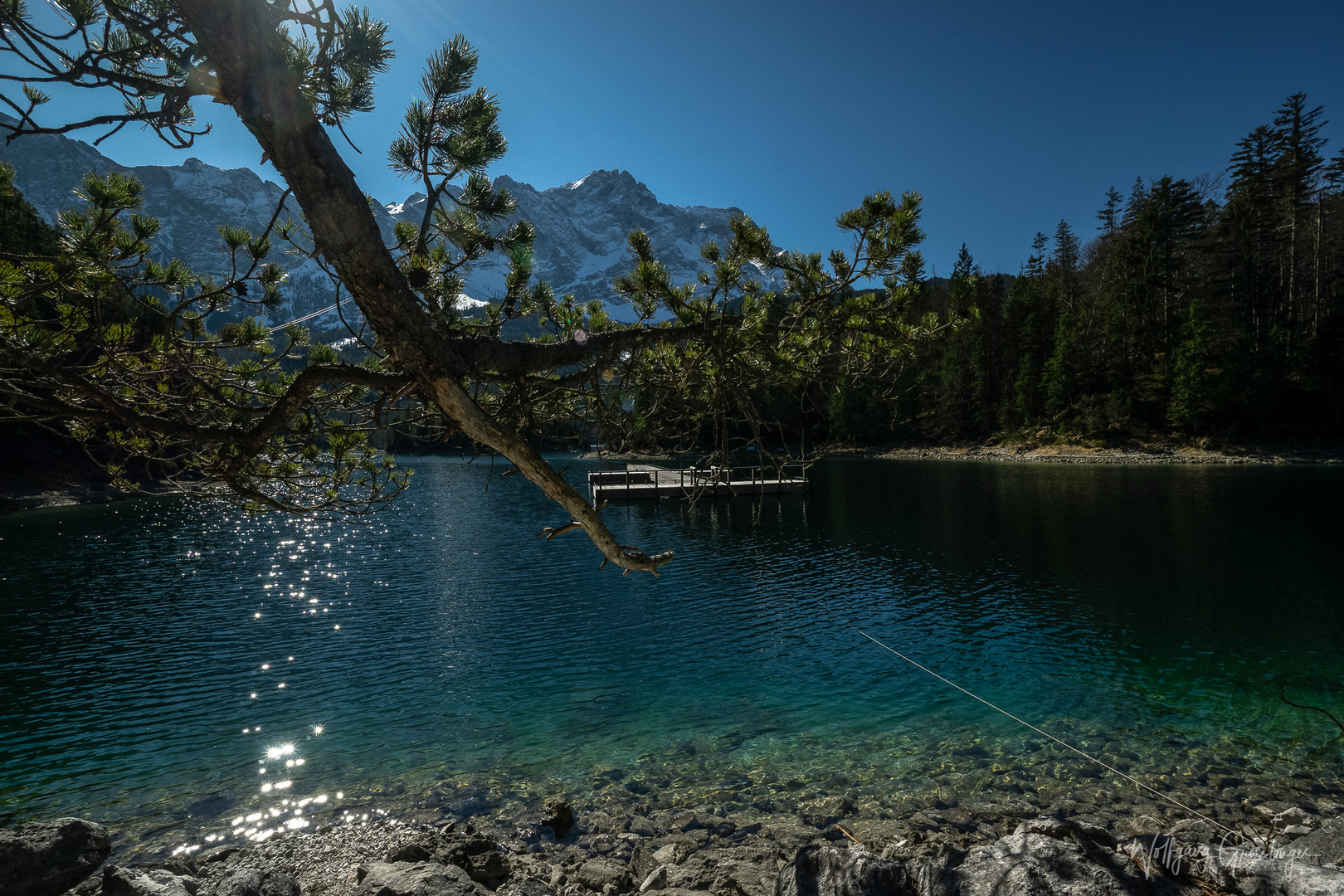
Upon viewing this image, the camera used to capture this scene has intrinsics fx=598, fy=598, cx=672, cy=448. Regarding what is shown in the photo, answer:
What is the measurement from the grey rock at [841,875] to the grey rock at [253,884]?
A: 4.37 meters

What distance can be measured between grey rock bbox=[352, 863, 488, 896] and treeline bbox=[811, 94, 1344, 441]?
1507 inches

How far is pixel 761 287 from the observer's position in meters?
3.93

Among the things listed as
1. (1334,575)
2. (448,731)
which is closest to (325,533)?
(448,731)

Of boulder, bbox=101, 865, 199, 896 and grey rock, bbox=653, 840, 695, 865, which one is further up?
boulder, bbox=101, 865, 199, 896

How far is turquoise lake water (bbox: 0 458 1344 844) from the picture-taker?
8.48 metres

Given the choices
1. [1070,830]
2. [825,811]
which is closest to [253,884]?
[825,811]

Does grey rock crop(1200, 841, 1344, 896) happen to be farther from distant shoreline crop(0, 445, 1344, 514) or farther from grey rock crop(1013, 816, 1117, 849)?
distant shoreline crop(0, 445, 1344, 514)

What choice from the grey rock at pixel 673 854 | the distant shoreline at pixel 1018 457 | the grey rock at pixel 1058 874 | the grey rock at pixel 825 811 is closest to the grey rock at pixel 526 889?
the grey rock at pixel 673 854

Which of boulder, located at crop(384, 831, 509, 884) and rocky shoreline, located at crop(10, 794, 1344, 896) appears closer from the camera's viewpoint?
rocky shoreline, located at crop(10, 794, 1344, 896)

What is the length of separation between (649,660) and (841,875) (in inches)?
337

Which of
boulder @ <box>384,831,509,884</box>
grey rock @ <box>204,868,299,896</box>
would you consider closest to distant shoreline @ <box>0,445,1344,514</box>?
boulder @ <box>384,831,509,884</box>

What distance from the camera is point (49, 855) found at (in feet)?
17.8

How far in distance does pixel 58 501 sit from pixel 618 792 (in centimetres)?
4473

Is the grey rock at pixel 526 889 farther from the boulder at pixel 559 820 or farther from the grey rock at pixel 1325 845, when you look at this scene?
the grey rock at pixel 1325 845
